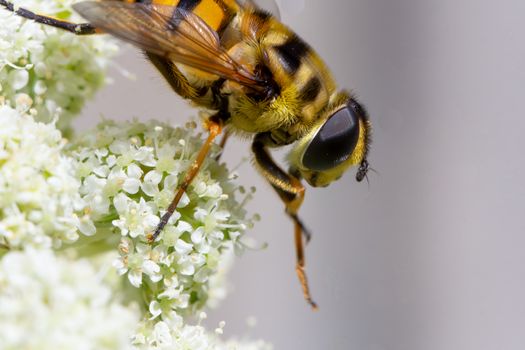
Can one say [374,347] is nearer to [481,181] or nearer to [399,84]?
[481,181]

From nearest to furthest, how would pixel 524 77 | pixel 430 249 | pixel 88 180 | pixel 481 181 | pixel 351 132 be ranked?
1. pixel 88 180
2. pixel 351 132
3. pixel 524 77
4. pixel 481 181
5. pixel 430 249

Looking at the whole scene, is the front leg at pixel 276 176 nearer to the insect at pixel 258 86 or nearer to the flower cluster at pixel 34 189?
the insect at pixel 258 86

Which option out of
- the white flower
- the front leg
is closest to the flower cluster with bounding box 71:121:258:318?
the front leg

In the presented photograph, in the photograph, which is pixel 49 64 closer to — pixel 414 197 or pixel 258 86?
pixel 258 86

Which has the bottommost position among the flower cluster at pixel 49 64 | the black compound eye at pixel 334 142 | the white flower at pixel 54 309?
the flower cluster at pixel 49 64

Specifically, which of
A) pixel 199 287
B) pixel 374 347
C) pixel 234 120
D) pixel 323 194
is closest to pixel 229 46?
pixel 234 120

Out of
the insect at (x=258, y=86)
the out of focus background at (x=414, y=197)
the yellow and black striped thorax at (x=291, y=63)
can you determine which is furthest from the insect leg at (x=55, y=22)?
the yellow and black striped thorax at (x=291, y=63)

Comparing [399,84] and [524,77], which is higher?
[524,77]
